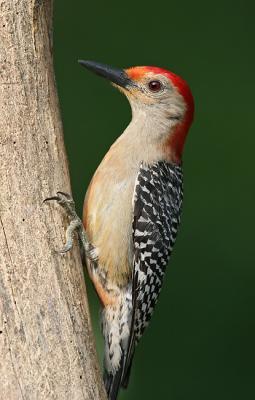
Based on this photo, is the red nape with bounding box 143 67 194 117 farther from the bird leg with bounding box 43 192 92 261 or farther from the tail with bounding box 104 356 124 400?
the tail with bounding box 104 356 124 400

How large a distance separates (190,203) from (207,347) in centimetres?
106

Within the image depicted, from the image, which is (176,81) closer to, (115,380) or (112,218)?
(112,218)

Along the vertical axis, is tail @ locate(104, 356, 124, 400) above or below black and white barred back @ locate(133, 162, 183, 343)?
below

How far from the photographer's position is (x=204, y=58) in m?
7.34

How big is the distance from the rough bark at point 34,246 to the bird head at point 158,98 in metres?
1.08

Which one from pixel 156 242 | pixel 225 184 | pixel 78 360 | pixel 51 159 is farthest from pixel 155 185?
pixel 225 184

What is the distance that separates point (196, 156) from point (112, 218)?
2.10 m

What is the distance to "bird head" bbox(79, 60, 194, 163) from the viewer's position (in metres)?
5.68

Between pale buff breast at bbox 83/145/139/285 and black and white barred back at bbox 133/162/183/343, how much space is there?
0.05 m

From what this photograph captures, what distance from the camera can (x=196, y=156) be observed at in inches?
286

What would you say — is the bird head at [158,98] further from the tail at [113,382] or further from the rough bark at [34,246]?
the tail at [113,382]

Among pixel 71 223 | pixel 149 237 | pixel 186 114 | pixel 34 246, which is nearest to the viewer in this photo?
pixel 34 246

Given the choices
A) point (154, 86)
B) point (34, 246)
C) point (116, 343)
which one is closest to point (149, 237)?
point (116, 343)

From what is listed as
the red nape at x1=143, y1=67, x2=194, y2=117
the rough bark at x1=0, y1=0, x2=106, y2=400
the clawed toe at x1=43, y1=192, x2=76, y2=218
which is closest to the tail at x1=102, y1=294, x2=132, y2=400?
the rough bark at x1=0, y1=0, x2=106, y2=400
